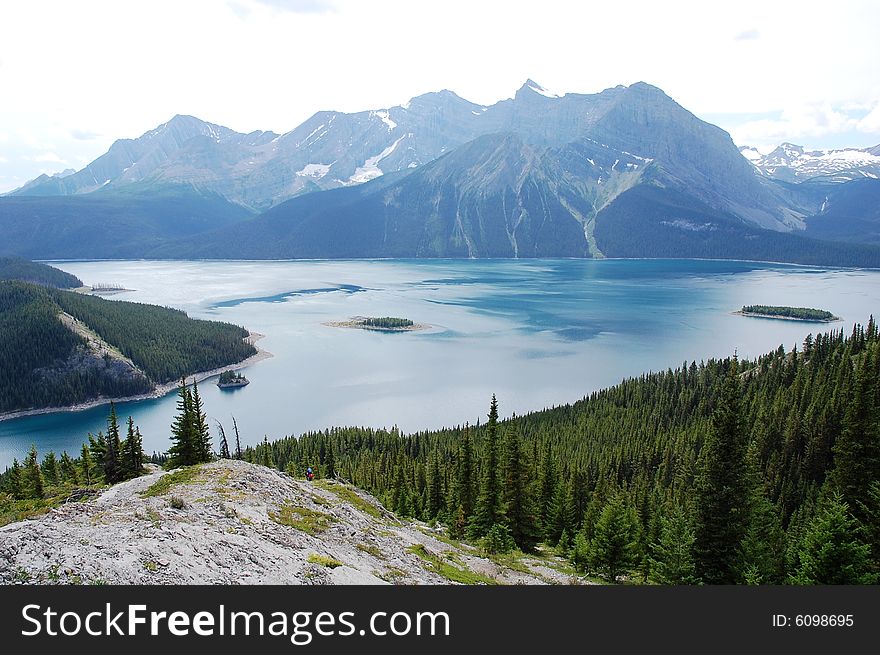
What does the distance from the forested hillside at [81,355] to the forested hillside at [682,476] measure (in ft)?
283

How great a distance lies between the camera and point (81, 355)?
554 ft

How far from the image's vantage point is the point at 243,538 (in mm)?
22750

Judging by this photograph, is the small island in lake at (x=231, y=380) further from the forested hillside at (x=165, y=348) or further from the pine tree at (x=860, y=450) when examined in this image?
the pine tree at (x=860, y=450)

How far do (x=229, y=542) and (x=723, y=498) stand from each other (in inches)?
1105

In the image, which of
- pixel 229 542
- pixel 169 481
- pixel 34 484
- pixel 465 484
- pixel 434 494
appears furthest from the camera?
pixel 434 494

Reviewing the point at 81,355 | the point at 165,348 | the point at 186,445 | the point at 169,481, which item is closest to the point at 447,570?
the point at 169,481

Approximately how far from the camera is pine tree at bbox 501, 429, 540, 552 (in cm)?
4628

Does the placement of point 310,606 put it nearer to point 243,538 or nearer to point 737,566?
point 243,538

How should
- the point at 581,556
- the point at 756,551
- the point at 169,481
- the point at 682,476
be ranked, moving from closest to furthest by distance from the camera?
1. the point at 756,551
2. the point at 169,481
3. the point at 581,556
4. the point at 682,476

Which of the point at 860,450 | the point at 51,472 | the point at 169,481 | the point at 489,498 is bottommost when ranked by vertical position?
the point at 51,472

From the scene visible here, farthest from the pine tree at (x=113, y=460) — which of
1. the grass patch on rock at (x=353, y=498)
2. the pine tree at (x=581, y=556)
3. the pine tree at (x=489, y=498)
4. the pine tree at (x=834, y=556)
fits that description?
the pine tree at (x=834, y=556)

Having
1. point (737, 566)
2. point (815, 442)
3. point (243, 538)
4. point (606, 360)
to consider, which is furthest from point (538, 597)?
point (606, 360)

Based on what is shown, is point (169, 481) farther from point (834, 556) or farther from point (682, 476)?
point (682, 476)

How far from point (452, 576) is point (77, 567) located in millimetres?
16862
